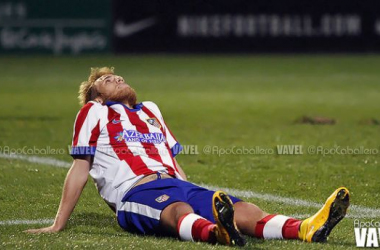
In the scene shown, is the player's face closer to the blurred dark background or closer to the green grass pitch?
the green grass pitch

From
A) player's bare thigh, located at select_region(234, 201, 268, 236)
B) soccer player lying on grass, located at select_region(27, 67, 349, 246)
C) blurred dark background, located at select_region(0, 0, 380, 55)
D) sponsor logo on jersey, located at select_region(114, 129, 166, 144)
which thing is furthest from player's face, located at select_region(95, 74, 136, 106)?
blurred dark background, located at select_region(0, 0, 380, 55)

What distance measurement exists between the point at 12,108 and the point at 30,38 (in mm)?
10142

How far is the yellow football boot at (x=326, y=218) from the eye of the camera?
5324 millimetres

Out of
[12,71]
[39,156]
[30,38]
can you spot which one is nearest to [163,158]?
[39,156]

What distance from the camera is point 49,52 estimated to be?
24594 millimetres

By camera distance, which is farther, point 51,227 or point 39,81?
point 39,81

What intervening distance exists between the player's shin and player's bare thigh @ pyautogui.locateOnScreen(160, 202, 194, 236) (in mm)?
52

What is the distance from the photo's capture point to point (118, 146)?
242 inches

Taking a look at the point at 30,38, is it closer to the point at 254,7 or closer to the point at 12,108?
the point at 254,7

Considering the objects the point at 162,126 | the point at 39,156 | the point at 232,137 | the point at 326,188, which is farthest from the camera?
the point at 232,137

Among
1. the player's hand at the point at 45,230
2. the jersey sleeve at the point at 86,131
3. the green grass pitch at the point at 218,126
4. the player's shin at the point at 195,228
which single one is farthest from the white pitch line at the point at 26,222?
the player's shin at the point at 195,228
